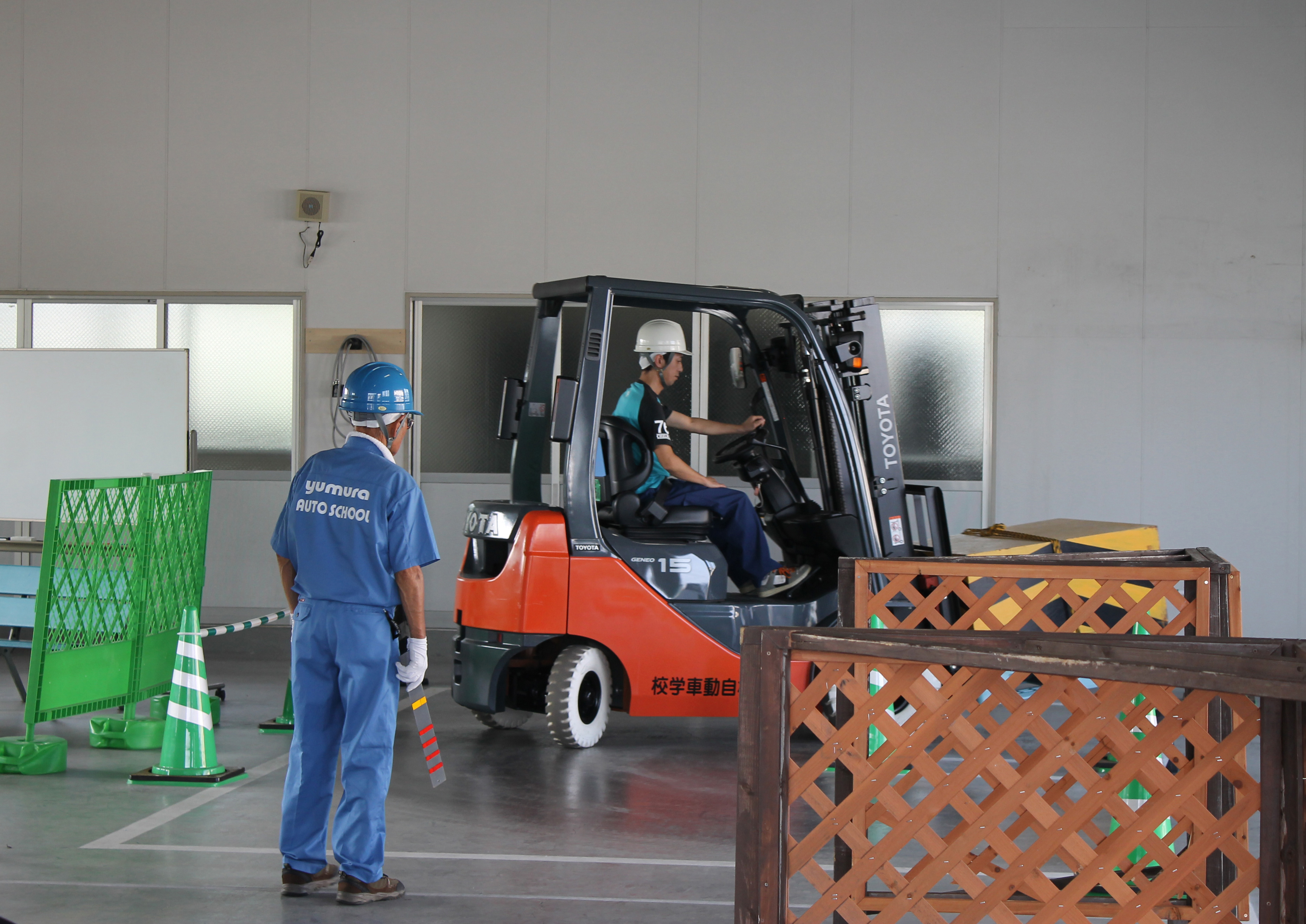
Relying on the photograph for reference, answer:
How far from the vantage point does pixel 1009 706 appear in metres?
2.47

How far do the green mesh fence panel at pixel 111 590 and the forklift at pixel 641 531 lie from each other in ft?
5.88

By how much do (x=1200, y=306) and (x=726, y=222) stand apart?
13.1 ft

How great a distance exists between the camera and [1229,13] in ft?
33.4

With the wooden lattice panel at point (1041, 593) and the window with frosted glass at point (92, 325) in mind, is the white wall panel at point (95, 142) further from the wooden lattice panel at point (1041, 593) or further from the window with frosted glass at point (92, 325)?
the wooden lattice panel at point (1041, 593)

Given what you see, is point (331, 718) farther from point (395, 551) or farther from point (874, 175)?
point (874, 175)

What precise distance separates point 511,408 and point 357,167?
14.2ft

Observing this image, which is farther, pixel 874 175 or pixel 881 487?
pixel 874 175

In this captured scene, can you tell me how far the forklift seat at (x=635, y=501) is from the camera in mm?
7016

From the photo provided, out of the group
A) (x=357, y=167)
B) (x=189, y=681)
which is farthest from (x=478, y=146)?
(x=189, y=681)

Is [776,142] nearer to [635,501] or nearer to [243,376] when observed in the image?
[635,501]

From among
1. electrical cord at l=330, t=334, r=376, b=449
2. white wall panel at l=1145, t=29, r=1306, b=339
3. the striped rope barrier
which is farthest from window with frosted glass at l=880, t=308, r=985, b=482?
the striped rope barrier

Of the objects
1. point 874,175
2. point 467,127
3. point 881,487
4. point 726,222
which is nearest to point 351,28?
point 467,127

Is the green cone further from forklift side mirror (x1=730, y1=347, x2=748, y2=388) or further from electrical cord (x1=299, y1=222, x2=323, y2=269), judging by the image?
electrical cord (x1=299, y1=222, x2=323, y2=269)

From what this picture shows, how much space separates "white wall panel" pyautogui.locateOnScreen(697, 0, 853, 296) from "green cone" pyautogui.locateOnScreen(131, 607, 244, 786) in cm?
573
